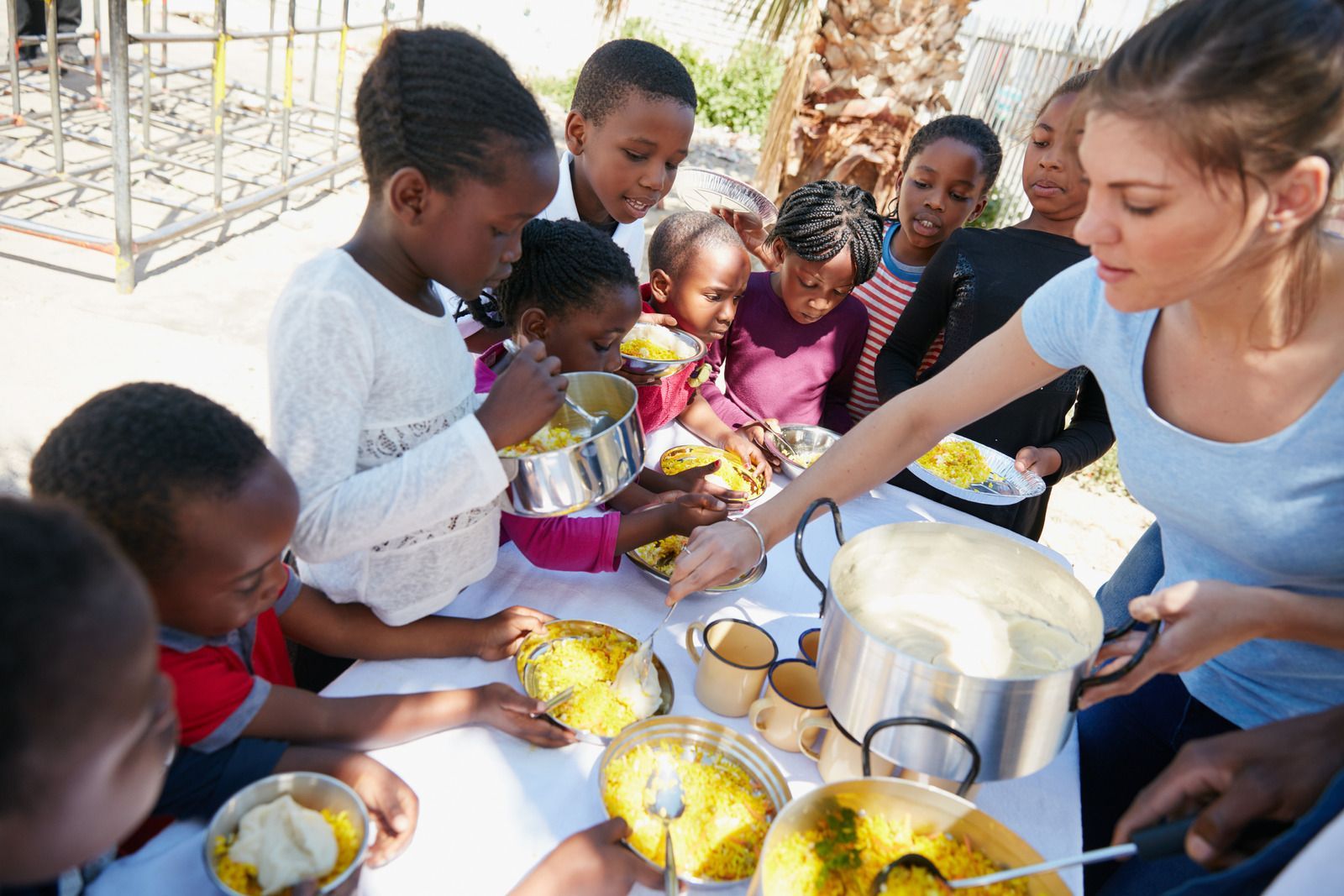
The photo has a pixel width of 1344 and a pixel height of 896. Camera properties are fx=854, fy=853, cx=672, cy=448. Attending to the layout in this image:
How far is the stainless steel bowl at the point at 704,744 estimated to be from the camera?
1.38 meters

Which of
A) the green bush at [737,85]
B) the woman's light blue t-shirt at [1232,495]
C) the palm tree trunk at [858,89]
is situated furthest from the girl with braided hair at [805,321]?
the green bush at [737,85]

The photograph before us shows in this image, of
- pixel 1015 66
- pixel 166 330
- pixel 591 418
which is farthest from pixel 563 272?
pixel 1015 66

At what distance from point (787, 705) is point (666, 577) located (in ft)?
1.61

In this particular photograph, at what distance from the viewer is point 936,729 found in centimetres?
117

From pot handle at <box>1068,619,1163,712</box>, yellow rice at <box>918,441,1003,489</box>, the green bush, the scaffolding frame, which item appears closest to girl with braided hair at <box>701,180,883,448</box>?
yellow rice at <box>918,441,1003,489</box>

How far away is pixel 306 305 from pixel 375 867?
32.9 inches

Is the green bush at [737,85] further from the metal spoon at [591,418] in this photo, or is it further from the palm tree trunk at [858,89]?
the metal spoon at [591,418]

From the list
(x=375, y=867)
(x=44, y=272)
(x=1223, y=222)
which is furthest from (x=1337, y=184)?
(x=44, y=272)

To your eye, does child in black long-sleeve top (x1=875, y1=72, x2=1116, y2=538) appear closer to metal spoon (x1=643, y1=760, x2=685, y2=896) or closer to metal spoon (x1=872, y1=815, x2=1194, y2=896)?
metal spoon (x1=872, y1=815, x2=1194, y2=896)

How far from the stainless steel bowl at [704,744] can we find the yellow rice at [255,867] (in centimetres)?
39

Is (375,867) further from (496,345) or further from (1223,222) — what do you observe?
(1223,222)

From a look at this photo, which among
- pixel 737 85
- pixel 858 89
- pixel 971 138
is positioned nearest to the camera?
pixel 971 138

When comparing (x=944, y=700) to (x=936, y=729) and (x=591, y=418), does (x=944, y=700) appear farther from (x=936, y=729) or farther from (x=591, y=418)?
Answer: (x=591, y=418)

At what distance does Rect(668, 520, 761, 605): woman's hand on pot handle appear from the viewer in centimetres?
167
